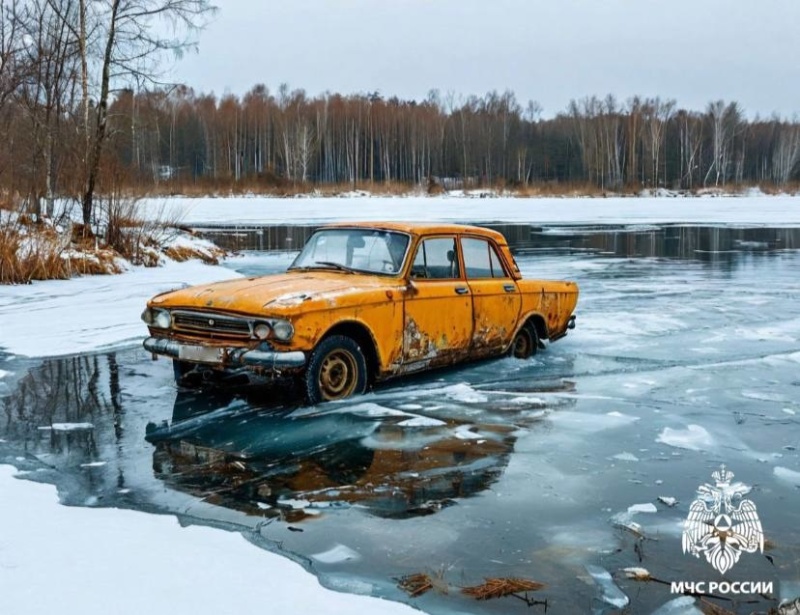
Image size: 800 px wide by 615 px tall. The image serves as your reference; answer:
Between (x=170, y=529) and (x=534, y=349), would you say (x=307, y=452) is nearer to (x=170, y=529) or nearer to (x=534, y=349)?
(x=170, y=529)

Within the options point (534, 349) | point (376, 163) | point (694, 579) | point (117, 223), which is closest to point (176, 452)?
point (694, 579)

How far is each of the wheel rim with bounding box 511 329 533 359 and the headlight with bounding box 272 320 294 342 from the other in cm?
346

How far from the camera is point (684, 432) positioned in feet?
20.7

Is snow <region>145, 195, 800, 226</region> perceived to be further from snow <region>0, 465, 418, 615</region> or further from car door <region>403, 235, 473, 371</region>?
snow <region>0, 465, 418, 615</region>

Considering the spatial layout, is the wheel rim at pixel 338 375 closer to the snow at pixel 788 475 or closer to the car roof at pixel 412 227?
the car roof at pixel 412 227

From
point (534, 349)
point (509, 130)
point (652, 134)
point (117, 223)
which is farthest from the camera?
point (509, 130)

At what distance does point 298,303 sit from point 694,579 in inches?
146

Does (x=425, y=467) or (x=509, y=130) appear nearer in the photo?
(x=425, y=467)

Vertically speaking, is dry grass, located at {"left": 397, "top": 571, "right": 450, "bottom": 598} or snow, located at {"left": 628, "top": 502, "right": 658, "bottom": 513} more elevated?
A: dry grass, located at {"left": 397, "top": 571, "right": 450, "bottom": 598}

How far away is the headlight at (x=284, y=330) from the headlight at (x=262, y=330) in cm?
8

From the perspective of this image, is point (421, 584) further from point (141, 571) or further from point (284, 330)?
point (284, 330)

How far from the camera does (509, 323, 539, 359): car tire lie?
931 cm

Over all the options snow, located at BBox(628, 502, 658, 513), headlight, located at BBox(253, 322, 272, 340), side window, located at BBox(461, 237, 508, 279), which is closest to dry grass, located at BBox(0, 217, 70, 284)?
side window, located at BBox(461, 237, 508, 279)

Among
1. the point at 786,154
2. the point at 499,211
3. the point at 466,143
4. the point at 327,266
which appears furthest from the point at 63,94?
the point at 786,154
